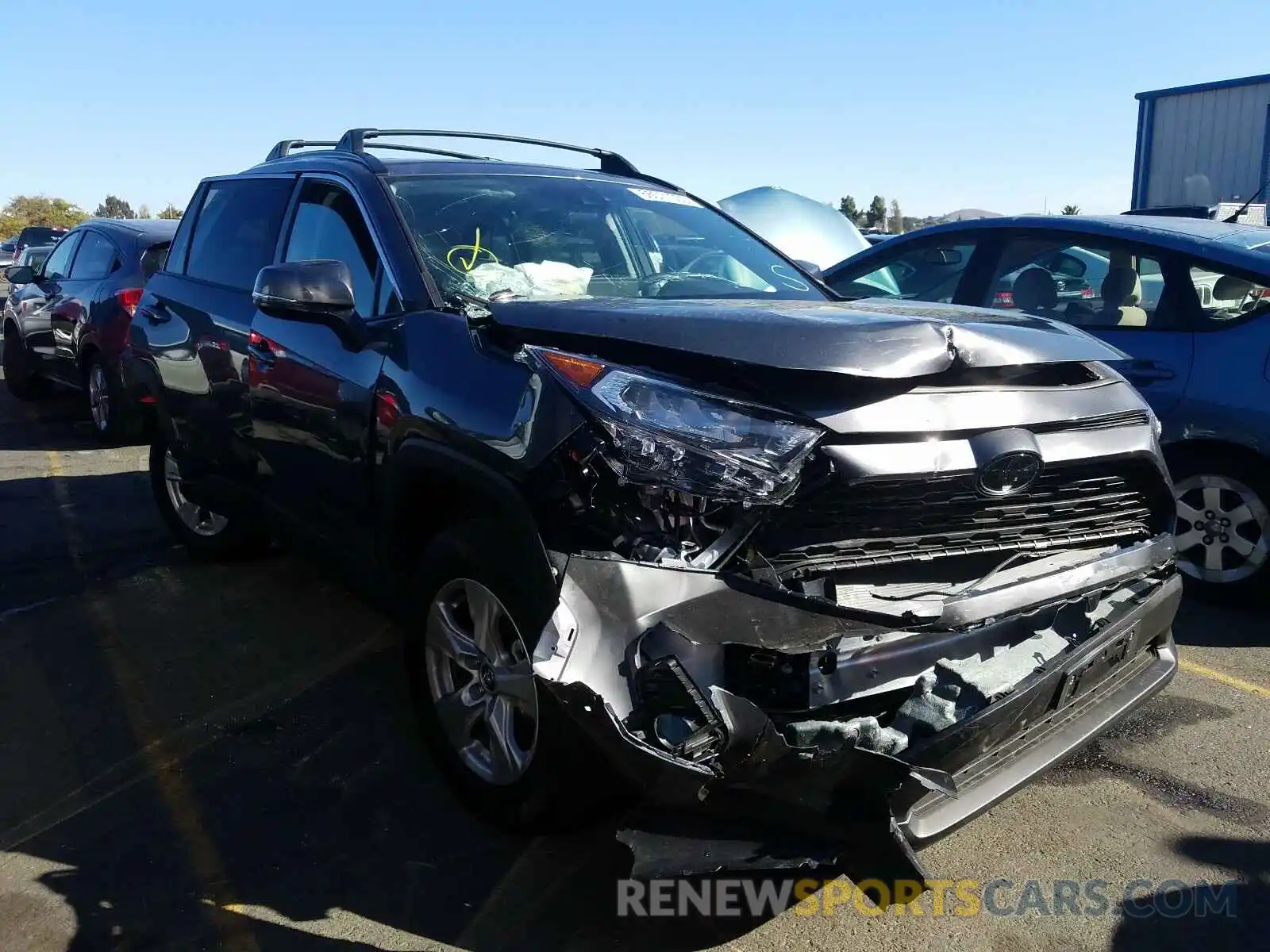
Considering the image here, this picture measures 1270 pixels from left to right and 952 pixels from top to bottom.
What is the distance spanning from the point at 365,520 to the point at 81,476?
202 inches

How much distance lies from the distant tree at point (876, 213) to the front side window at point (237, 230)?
55.1m

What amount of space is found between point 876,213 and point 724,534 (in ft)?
212

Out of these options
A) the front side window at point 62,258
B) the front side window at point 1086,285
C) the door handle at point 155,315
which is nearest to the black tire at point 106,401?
the front side window at point 62,258

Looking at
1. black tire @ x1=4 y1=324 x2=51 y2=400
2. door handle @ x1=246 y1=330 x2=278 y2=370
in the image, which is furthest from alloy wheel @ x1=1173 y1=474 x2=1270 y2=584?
black tire @ x1=4 y1=324 x2=51 y2=400

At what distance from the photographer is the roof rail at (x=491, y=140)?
161 inches

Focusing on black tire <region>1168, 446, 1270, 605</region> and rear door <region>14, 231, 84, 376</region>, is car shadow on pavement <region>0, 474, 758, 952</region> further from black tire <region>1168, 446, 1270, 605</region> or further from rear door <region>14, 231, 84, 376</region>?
rear door <region>14, 231, 84, 376</region>

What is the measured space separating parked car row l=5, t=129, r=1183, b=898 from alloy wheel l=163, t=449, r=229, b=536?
2.02m

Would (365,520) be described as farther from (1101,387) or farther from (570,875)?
(1101,387)

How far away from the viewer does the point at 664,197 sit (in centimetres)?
442

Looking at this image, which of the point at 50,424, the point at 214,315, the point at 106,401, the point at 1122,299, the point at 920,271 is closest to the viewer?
the point at 214,315

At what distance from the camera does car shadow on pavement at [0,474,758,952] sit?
8.64ft

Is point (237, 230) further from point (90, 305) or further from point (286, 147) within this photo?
point (90, 305)

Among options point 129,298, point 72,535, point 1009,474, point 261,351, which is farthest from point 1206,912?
point 129,298

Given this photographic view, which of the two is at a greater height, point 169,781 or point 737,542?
point 737,542
